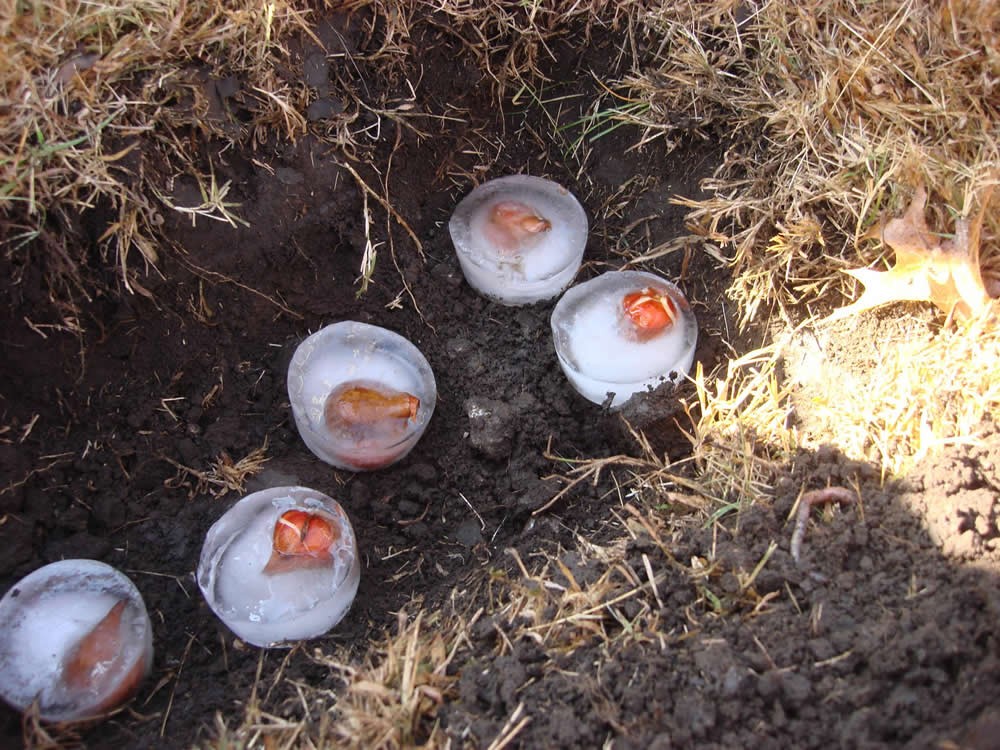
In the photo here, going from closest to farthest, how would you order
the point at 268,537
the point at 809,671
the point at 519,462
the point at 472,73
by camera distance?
the point at 809,671 → the point at 268,537 → the point at 519,462 → the point at 472,73

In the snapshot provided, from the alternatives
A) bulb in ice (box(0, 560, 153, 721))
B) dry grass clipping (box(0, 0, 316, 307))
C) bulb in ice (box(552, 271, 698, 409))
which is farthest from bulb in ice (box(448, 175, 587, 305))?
bulb in ice (box(0, 560, 153, 721))

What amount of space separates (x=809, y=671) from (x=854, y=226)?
54.7 inches

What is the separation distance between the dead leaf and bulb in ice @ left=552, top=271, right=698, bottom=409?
0.50m

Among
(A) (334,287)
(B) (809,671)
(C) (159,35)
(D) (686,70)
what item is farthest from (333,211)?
(B) (809,671)

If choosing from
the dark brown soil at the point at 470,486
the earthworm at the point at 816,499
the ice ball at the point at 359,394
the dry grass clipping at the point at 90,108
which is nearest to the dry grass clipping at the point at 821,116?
the dark brown soil at the point at 470,486

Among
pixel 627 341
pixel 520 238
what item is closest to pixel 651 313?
pixel 627 341

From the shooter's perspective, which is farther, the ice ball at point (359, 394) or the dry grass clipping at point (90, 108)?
the ice ball at point (359, 394)

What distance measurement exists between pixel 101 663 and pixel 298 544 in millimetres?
525

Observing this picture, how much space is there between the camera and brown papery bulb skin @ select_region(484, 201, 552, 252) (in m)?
2.70

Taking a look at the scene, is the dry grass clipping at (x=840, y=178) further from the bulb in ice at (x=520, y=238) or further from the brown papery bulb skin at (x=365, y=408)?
the brown papery bulb skin at (x=365, y=408)

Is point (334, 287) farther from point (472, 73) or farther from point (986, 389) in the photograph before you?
point (986, 389)

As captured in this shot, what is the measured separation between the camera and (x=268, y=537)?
7.38 ft

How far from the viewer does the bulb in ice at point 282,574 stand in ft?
7.17

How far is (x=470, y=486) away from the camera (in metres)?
2.57
